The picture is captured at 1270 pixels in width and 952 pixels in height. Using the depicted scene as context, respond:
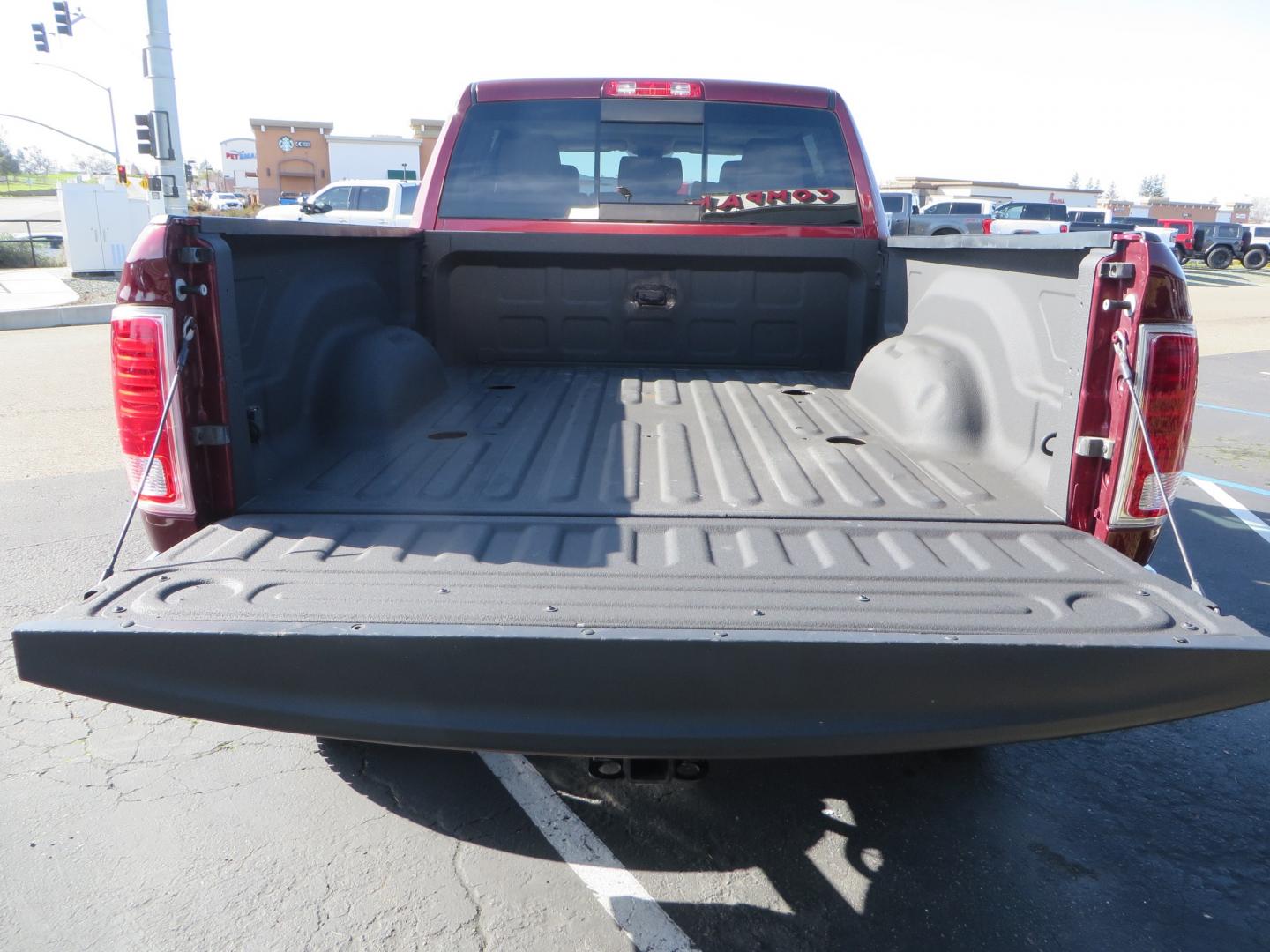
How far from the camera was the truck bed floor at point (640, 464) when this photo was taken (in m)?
2.71

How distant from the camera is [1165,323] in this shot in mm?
→ 2365

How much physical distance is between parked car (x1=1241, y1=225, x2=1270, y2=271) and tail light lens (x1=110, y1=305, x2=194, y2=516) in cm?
4320

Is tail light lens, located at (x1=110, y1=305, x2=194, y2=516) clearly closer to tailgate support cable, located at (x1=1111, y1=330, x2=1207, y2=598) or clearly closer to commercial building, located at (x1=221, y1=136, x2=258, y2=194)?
tailgate support cable, located at (x1=1111, y1=330, x2=1207, y2=598)

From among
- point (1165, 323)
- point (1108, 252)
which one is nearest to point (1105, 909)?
point (1165, 323)

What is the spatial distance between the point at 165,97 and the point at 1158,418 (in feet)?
49.5

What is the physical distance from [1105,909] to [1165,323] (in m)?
1.51

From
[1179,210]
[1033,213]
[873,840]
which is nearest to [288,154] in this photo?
[1033,213]

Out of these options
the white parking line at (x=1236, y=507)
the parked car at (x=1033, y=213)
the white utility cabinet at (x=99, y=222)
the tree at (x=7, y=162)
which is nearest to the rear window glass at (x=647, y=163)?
the white parking line at (x=1236, y=507)

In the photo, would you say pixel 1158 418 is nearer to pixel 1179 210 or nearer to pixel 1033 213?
pixel 1033 213

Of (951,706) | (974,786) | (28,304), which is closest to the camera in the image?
(951,706)

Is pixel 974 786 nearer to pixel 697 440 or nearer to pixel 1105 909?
pixel 1105 909

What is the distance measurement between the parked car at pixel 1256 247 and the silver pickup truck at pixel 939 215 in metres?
11.5

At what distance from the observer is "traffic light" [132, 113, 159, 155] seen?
14.2 m

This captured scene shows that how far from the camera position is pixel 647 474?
3023 millimetres
